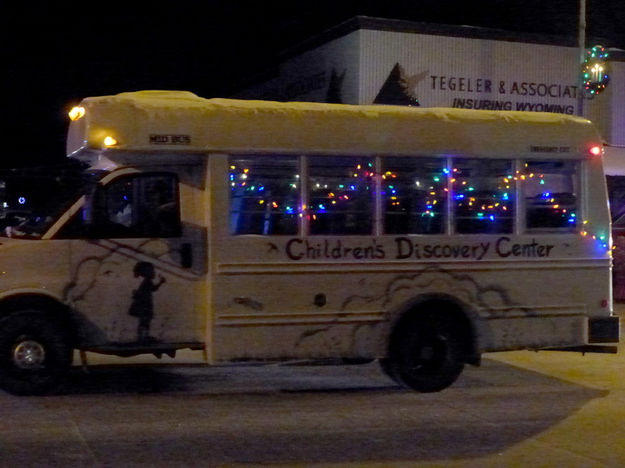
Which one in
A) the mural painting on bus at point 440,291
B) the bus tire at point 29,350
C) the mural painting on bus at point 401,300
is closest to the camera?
the bus tire at point 29,350

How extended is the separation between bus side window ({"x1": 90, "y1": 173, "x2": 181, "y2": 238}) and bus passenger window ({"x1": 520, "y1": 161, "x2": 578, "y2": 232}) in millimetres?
3775

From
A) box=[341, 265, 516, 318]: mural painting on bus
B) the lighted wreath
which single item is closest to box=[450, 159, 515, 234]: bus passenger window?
box=[341, 265, 516, 318]: mural painting on bus

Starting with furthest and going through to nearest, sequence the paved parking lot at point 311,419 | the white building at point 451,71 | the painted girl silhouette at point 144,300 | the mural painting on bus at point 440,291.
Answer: the white building at point 451,71 → the mural painting on bus at point 440,291 → the painted girl silhouette at point 144,300 → the paved parking lot at point 311,419

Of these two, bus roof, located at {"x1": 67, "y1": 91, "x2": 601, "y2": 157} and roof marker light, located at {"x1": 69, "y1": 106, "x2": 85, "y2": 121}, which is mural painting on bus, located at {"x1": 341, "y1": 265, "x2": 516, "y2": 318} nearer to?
bus roof, located at {"x1": 67, "y1": 91, "x2": 601, "y2": 157}

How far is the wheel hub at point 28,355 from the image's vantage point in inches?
375

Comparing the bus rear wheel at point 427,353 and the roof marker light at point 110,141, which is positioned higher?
the roof marker light at point 110,141

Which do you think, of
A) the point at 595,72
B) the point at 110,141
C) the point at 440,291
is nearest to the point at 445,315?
the point at 440,291

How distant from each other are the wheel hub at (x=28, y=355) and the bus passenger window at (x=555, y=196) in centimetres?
515

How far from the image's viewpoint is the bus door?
31.5ft

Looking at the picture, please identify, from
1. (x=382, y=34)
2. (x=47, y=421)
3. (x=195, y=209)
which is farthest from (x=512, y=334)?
(x=382, y=34)

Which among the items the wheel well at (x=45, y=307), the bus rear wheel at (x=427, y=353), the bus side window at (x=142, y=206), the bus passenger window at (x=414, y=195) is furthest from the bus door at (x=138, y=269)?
the bus rear wheel at (x=427, y=353)

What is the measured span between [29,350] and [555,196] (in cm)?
559

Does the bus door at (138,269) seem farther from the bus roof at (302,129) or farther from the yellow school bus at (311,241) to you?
the bus roof at (302,129)

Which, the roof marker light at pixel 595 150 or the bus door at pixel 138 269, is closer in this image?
the bus door at pixel 138 269
